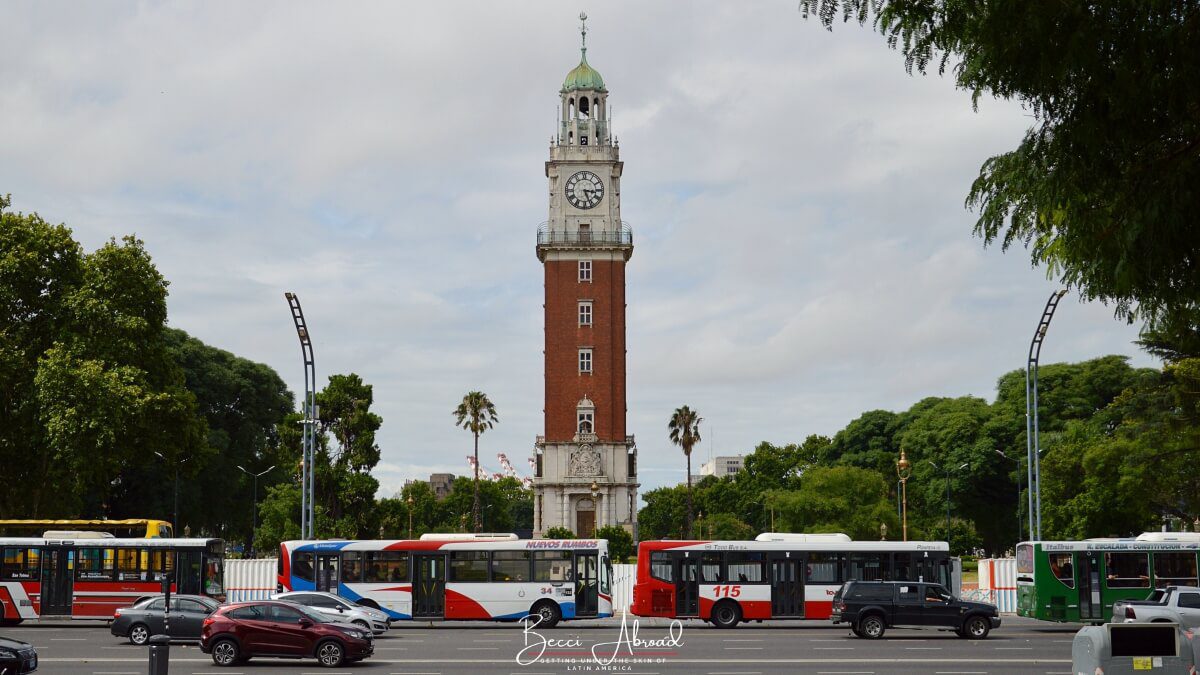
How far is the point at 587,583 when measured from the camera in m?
38.7

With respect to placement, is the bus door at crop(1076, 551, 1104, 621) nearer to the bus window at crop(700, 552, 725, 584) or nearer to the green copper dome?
the bus window at crop(700, 552, 725, 584)

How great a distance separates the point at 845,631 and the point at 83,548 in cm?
2275

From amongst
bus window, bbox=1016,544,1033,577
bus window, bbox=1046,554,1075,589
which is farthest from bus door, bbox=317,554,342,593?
bus window, bbox=1046,554,1075,589

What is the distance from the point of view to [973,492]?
87.4m

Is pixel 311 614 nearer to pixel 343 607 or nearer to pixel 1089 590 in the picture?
pixel 343 607

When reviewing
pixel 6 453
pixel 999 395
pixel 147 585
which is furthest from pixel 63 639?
pixel 999 395

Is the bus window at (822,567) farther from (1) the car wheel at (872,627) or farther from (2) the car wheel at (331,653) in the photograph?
(2) the car wheel at (331,653)

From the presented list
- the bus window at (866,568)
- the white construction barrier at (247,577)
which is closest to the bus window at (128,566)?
the white construction barrier at (247,577)

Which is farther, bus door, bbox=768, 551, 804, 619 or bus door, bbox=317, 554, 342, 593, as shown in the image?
bus door, bbox=317, 554, 342, 593

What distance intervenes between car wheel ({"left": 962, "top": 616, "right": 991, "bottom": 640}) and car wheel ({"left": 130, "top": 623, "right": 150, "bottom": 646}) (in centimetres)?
2030

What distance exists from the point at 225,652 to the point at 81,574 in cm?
1585

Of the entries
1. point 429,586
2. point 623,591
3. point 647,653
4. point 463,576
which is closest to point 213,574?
point 429,586

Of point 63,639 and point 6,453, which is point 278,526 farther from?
point 63,639

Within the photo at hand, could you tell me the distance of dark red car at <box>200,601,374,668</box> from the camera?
25859mm
